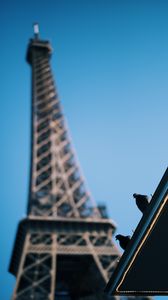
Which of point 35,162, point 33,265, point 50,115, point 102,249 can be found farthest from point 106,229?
point 50,115

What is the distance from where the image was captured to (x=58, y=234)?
31109 mm

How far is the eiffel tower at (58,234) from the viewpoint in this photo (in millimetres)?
28531

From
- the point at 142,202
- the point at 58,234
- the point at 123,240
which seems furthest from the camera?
the point at 58,234

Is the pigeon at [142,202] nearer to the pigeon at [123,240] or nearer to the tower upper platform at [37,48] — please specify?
the pigeon at [123,240]

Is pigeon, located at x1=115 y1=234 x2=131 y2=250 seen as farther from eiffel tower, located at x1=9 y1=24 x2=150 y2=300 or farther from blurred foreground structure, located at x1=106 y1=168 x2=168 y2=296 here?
eiffel tower, located at x1=9 y1=24 x2=150 y2=300

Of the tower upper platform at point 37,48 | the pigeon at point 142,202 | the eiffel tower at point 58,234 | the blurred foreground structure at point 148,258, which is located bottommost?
the eiffel tower at point 58,234

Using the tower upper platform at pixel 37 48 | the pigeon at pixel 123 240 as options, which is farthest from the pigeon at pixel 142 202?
the tower upper platform at pixel 37 48

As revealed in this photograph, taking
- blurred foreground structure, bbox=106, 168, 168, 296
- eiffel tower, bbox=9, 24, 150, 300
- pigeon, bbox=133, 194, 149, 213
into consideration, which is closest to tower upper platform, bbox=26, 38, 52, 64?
eiffel tower, bbox=9, 24, 150, 300

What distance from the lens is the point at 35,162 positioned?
39000 mm

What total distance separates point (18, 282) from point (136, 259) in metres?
24.3

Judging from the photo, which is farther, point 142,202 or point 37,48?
point 37,48

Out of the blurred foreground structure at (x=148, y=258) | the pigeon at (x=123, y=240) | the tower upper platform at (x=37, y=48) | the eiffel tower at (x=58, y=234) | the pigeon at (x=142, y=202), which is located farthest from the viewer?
the tower upper platform at (x=37, y=48)

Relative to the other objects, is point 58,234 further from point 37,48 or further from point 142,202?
point 37,48

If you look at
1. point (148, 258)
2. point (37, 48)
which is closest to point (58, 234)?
point (148, 258)
